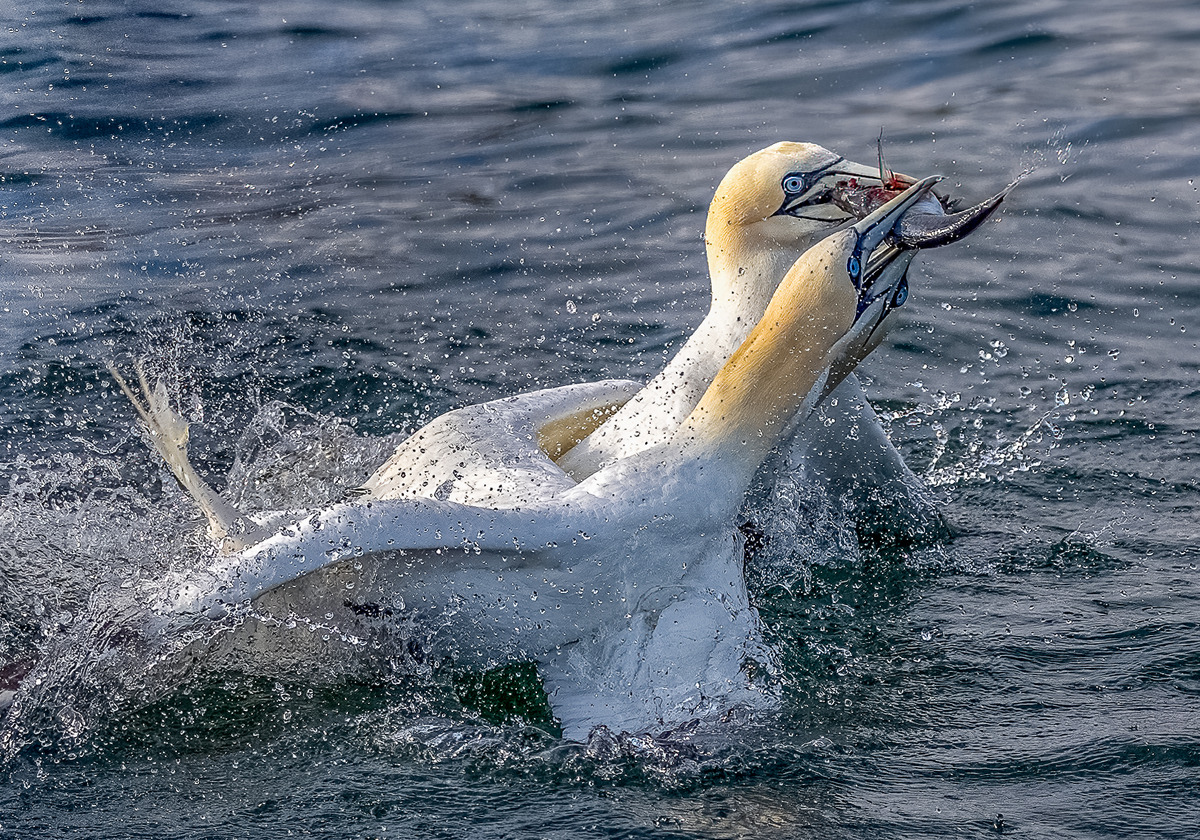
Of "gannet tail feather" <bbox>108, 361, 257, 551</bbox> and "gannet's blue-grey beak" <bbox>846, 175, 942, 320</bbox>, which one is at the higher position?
"gannet's blue-grey beak" <bbox>846, 175, 942, 320</bbox>

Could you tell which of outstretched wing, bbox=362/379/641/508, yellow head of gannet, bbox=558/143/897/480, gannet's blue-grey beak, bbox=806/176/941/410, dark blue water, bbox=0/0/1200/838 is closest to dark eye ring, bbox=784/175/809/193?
yellow head of gannet, bbox=558/143/897/480

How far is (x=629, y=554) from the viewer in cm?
452

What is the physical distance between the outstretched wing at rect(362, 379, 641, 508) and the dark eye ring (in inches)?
42.5

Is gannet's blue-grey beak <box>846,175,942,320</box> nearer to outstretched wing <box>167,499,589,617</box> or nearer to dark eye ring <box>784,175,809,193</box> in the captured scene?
dark eye ring <box>784,175,809,193</box>

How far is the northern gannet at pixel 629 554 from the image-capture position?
14.3ft

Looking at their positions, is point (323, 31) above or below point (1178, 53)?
above

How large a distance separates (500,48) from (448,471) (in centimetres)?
910

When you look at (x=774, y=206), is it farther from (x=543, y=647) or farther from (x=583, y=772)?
(x=583, y=772)

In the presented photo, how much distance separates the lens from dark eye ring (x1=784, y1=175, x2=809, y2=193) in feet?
18.1

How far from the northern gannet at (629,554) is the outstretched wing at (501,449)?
264mm

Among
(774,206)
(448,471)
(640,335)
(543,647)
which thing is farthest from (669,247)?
(543,647)

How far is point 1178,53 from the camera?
38.6ft

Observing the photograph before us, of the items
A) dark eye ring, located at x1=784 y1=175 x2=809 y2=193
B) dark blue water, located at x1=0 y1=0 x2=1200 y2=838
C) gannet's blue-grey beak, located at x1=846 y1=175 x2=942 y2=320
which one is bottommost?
dark blue water, located at x1=0 y1=0 x2=1200 y2=838

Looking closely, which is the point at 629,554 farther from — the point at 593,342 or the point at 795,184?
the point at 593,342
